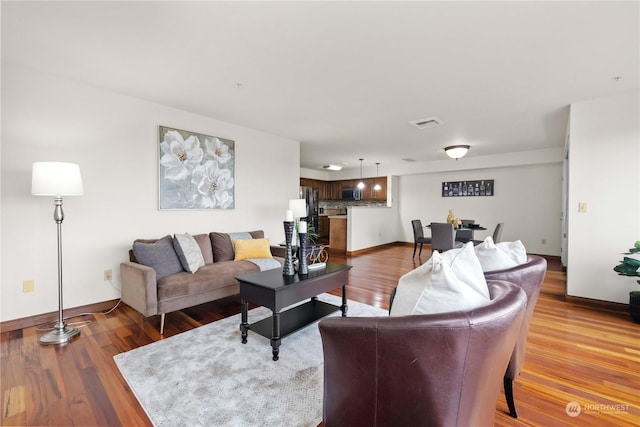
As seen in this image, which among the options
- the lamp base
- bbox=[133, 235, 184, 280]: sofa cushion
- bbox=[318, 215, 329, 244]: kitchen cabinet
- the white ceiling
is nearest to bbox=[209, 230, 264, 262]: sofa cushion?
bbox=[133, 235, 184, 280]: sofa cushion

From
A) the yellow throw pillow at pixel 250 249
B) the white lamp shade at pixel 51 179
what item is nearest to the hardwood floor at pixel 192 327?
the yellow throw pillow at pixel 250 249

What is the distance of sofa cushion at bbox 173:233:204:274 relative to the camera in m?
2.99

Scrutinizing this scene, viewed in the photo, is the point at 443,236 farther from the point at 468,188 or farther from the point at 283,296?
the point at 283,296

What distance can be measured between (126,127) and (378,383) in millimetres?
3635

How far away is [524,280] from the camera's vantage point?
59.9 inches

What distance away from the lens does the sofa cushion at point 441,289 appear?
40.3 inches

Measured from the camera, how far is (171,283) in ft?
8.71

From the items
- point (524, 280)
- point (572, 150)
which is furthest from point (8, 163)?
point (572, 150)

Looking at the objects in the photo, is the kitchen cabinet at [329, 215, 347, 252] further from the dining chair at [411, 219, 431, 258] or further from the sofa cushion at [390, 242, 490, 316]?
the sofa cushion at [390, 242, 490, 316]

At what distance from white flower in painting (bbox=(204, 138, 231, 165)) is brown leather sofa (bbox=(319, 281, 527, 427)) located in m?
3.51

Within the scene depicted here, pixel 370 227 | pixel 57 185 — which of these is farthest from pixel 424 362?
pixel 370 227

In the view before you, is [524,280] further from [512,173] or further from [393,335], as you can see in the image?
[512,173]

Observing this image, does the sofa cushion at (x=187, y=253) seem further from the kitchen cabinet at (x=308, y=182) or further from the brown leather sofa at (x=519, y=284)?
the kitchen cabinet at (x=308, y=182)

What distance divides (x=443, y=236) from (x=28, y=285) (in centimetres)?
565
